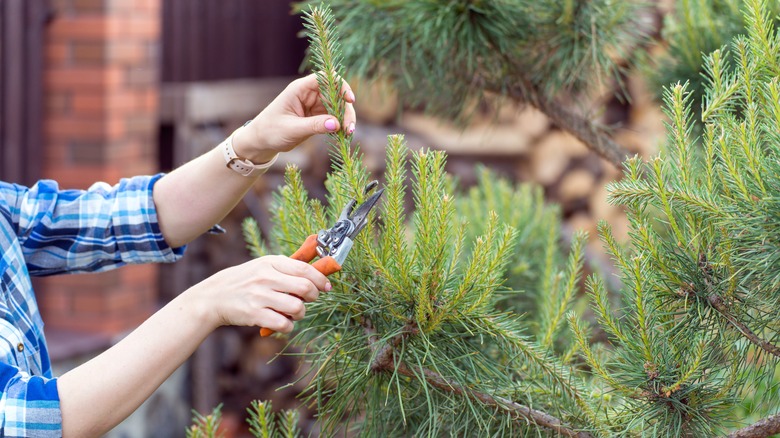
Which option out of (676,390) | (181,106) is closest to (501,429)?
(676,390)

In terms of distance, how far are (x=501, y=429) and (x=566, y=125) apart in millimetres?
623

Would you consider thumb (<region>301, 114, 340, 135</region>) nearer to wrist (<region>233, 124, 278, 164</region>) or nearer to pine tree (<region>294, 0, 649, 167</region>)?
wrist (<region>233, 124, 278, 164</region>)

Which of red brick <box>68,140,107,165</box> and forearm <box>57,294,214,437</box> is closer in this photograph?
forearm <box>57,294,214,437</box>

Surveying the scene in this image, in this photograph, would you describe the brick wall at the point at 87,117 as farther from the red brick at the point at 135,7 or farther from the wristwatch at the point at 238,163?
the wristwatch at the point at 238,163

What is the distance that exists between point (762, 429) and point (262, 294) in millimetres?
484

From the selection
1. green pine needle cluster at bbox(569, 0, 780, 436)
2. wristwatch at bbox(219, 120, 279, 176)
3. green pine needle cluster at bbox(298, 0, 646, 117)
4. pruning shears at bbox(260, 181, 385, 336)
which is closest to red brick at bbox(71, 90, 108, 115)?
green pine needle cluster at bbox(298, 0, 646, 117)

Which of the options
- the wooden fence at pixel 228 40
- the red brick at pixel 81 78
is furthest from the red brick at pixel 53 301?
the wooden fence at pixel 228 40

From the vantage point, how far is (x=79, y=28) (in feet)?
8.96

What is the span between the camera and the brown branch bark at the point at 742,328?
0.77 meters

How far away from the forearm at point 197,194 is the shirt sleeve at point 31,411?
37cm

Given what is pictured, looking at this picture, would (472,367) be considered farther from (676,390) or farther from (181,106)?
(181,106)

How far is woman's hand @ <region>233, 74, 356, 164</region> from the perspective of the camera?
92 centimetres

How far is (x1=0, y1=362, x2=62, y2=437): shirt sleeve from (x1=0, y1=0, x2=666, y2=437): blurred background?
1.66m

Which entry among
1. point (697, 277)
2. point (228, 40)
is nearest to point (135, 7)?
point (228, 40)
